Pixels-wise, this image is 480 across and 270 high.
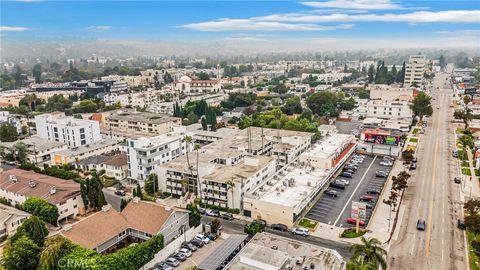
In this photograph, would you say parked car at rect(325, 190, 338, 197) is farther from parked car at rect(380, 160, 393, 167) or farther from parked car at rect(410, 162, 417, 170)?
parked car at rect(410, 162, 417, 170)

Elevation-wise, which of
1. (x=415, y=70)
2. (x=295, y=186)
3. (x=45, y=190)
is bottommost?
(x=295, y=186)

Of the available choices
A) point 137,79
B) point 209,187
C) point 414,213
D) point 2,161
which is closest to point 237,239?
point 209,187

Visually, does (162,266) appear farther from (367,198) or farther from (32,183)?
(367,198)

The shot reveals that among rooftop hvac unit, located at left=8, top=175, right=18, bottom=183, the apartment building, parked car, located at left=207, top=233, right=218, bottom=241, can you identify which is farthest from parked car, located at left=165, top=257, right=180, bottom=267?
the apartment building

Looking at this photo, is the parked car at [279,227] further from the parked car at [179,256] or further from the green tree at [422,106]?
the green tree at [422,106]

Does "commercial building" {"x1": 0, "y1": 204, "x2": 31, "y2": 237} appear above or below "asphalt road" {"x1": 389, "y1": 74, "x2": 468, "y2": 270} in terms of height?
above

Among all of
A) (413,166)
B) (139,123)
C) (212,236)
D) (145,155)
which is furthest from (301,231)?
(139,123)

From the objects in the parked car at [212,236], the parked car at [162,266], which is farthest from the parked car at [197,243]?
the parked car at [162,266]
